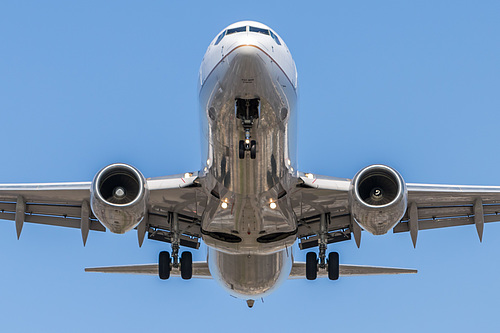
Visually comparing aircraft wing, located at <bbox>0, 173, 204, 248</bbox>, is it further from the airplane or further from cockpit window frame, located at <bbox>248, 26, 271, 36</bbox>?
cockpit window frame, located at <bbox>248, 26, 271, 36</bbox>

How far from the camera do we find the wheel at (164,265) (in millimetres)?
23750

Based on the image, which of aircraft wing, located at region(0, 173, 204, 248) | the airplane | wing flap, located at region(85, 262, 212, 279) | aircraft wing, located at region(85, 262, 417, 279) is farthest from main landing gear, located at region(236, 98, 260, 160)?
wing flap, located at region(85, 262, 212, 279)

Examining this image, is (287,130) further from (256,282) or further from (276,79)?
(256,282)

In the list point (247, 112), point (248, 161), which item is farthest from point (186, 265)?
point (247, 112)

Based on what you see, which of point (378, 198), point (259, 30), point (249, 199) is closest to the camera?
point (259, 30)

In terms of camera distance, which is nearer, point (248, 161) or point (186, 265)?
point (248, 161)

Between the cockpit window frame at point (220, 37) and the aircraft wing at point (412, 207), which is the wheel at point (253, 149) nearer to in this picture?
the cockpit window frame at point (220, 37)

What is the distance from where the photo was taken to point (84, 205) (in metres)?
22.2

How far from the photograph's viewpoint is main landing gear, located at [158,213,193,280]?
2308cm

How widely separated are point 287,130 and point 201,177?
2873 mm

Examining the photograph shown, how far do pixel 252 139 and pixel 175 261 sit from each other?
6969mm

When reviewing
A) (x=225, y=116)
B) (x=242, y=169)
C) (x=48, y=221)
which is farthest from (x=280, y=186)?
(x=48, y=221)

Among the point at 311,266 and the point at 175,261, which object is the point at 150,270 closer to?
the point at 175,261

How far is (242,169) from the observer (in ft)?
61.6
